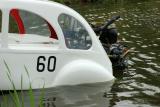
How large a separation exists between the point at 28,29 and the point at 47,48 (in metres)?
1.31

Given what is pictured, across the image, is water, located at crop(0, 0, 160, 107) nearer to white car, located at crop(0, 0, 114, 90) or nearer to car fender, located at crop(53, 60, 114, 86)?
car fender, located at crop(53, 60, 114, 86)

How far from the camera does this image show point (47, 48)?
408 inches

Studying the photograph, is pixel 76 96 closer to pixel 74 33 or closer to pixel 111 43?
pixel 74 33

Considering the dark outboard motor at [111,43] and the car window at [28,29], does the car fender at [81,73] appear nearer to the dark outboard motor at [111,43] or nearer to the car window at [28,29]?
the car window at [28,29]

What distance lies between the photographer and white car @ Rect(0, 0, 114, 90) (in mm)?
9875

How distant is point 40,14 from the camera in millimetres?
10164

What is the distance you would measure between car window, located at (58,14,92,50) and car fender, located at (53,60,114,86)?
0.38 m

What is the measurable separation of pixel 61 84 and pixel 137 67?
3.36m

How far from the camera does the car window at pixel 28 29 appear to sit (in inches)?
430

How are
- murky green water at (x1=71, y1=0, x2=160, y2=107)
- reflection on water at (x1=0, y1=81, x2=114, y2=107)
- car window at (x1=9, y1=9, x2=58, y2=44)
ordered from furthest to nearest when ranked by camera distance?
car window at (x1=9, y1=9, x2=58, y2=44) < murky green water at (x1=71, y1=0, x2=160, y2=107) < reflection on water at (x1=0, y1=81, x2=114, y2=107)

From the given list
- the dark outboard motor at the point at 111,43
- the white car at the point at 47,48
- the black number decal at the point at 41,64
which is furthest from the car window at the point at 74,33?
the dark outboard motor at the point at 111,43

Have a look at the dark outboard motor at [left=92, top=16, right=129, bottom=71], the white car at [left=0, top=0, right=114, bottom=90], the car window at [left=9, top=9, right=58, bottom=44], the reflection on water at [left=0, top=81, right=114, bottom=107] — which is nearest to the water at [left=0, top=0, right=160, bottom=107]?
the reflection on water at [left=0, top=81, right=114, bottom=107]

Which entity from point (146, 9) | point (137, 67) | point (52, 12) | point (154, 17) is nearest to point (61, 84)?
point (52, 12)

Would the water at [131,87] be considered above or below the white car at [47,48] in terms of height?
below
